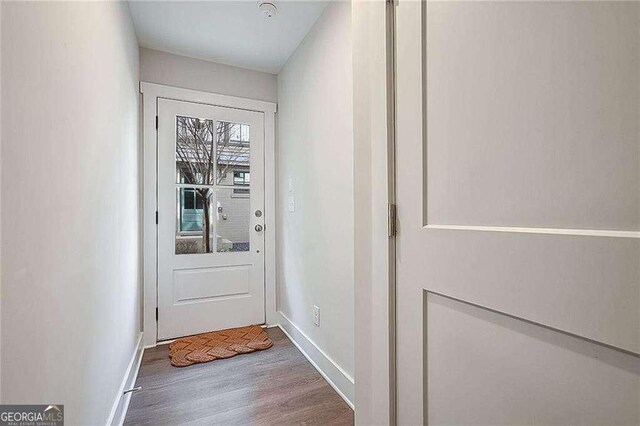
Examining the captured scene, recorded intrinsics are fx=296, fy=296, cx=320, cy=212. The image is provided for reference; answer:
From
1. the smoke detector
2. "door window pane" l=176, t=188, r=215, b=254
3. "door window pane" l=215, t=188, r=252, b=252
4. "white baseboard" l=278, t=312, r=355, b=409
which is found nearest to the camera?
"white baseboard" l=278, t=312, r=355, b=409

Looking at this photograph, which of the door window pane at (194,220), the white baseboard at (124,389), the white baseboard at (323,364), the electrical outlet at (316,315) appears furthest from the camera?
the door window pane at (194,220)

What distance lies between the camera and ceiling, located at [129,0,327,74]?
75.0 inches

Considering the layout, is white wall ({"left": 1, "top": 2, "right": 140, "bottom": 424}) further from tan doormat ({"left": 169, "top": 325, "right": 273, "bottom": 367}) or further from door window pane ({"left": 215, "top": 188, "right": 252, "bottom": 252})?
door window pane ({"left": 215, "top": 188, "right": 252, "bottom": 252})

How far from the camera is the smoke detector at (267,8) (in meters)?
1.86

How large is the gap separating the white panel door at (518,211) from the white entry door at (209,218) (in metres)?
2.02

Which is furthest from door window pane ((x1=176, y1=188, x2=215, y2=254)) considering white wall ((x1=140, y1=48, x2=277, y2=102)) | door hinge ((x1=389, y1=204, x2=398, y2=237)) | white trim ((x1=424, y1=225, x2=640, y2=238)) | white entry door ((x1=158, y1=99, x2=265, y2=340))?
white trim ((x1=424, y1=225, x2=640, y2=238))

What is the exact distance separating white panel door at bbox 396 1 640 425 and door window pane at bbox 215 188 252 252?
6.63ft

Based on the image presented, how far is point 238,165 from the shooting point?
8.79ft

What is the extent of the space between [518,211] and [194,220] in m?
2.43

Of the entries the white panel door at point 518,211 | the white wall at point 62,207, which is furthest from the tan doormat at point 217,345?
the white panel door at point 518,211

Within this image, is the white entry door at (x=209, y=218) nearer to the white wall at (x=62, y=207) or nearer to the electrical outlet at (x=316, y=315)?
Result: the electrical outlet at (x=316, y=315)

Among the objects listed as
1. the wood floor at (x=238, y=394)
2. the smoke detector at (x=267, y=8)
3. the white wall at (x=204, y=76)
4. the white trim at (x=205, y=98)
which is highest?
the smoke detector at (x=267, y=8)

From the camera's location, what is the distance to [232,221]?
266 cm

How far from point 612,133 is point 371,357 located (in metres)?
0.89
